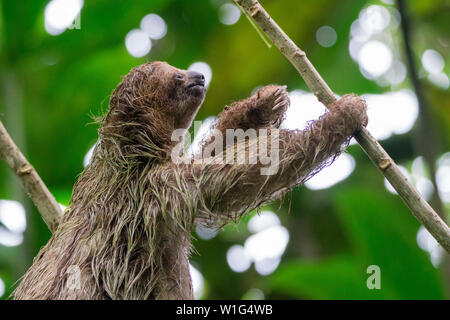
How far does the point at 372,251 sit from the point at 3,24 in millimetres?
4842

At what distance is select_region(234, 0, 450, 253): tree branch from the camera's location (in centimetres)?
436

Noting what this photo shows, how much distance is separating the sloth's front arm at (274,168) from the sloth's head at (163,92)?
2.78 feet

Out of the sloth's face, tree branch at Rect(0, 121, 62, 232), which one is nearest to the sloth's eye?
the sloth's face

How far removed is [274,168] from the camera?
16.0 feet

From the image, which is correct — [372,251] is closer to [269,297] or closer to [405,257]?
[405,257]

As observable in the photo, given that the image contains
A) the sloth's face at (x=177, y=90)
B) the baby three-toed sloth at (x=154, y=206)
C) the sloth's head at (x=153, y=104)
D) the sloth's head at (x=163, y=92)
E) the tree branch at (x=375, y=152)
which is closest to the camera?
the tree branch at (x=375, y=152)

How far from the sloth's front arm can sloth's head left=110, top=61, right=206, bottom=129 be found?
2.78 ft

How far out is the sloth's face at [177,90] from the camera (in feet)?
18.6

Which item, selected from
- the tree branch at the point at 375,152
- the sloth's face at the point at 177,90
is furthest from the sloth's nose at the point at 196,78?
the tree branch at the point at 375,152

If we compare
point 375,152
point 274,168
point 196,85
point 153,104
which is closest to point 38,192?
point 153,104

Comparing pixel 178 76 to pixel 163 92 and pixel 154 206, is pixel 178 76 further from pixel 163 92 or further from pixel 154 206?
pixel 154 206

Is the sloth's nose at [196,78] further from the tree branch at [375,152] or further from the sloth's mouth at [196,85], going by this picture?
the tree branch at [375,152]

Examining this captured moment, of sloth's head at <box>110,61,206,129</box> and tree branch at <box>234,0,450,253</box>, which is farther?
sloth's head at <box>110,61,206,129</box>

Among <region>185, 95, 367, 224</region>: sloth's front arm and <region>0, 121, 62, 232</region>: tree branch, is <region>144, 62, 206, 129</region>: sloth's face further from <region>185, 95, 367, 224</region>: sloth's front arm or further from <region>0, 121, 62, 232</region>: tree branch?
<region>0, 121, 62, 232</region>: tree branch
